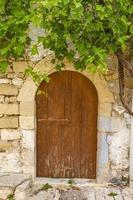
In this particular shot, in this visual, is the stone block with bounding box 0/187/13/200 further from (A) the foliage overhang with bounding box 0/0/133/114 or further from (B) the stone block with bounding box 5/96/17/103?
(A) the foliage overhang with bounding box 0/0/133/114

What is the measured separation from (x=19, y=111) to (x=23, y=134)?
396 millimetres

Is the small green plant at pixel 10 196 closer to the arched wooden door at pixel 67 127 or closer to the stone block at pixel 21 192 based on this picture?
the stone block at pixel 21 192

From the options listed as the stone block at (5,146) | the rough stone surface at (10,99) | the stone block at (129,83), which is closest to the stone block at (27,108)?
the rough stone surface at (10,99)

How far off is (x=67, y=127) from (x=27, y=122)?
71 centimetres

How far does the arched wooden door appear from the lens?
655 centimetres

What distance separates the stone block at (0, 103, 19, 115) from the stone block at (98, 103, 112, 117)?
4.45ft

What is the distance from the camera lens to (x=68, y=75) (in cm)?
651

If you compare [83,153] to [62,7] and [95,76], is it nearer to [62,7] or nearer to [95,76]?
[95,76]

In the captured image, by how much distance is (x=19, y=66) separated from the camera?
6.29m

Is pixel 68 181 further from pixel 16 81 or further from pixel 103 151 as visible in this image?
pixel 16 81

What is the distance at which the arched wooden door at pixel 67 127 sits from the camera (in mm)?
6555

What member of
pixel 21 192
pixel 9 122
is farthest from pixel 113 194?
pixel 9 122

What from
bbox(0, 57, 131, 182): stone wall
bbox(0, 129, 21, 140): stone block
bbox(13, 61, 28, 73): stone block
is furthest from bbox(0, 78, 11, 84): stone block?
bbox(0, 129, 21, 140): stone block

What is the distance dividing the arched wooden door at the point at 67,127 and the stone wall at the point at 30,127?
0.69 feet
